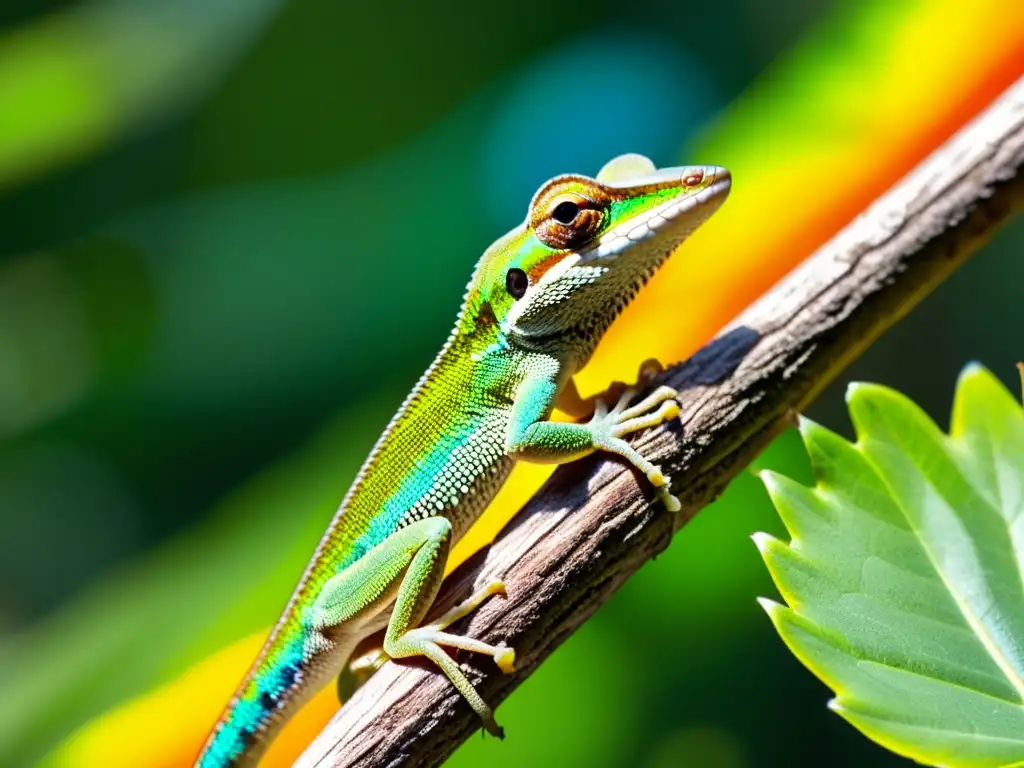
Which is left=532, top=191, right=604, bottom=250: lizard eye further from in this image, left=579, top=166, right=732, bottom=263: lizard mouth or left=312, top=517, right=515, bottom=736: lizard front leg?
left=312, top=517, right=515, bottom=736: lizard front leg

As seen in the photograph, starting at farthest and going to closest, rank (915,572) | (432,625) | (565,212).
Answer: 1. (565,212)
2. (432,625)
3. (915,572)

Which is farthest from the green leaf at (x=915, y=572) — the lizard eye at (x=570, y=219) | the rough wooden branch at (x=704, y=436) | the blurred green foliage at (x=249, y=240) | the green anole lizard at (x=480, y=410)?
the blurred green foliage at (x=249, y=240)

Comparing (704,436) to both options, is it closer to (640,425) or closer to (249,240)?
(640,425)

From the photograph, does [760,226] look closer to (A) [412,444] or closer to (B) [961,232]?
(B) [961,232]

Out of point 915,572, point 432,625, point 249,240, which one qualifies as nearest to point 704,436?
point 915,572

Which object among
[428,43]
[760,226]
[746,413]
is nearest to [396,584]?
[746,413]

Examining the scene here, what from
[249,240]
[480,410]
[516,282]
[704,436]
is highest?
[249,240]

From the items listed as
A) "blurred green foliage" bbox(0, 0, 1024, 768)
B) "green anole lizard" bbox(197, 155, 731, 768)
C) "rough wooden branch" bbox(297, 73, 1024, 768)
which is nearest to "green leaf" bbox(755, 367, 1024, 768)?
"rough wooden branch" bbox(297, 73, 1024, 768)
